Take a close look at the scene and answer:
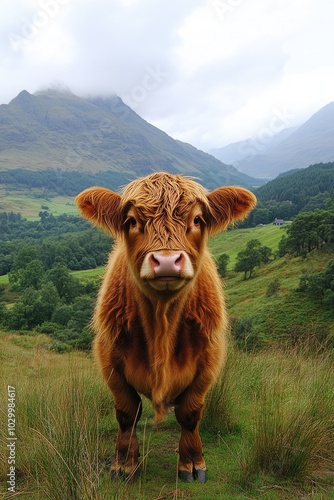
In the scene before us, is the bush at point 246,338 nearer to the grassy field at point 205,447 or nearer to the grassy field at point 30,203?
the grassy field at point 205,447

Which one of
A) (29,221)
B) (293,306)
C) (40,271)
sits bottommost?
(293,306)

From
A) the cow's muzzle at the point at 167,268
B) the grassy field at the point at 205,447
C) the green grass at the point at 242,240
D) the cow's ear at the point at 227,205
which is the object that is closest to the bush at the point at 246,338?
the grassy field at the point at 205,447

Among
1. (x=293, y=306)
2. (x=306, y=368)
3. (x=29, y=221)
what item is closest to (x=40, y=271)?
(x=293, y=306)

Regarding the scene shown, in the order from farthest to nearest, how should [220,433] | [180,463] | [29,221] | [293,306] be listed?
[29,221] < [293,306] < [220,433] < [180,463]

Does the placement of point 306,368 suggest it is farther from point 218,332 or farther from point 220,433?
point 218,332

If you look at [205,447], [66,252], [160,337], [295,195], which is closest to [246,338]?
[205,447]

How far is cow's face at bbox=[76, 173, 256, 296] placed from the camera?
2572 mm

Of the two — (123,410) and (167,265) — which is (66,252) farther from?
(167,265)

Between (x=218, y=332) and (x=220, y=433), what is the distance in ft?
4.63

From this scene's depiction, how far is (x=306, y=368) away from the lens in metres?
5.63

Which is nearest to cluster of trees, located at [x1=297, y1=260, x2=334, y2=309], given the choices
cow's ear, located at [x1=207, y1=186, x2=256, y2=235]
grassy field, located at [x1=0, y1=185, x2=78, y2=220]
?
cow's ear, located at [x1=207, y1=186, x2=256, y2=235]

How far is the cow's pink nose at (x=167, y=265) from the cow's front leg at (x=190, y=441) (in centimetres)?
161

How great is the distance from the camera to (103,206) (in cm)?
325

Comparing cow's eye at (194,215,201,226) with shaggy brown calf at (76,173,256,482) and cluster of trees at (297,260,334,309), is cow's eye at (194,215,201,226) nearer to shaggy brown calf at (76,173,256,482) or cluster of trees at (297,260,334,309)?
shaggy brown calf at (76,173,256,482)
